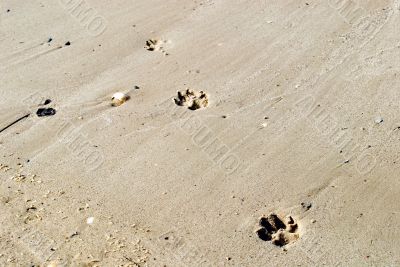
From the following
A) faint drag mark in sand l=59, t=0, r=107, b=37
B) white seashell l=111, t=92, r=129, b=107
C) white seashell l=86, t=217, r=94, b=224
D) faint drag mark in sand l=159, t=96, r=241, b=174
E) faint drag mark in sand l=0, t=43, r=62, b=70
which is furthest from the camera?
faint drag mark in sand l=59, t=0, r=107, b=37

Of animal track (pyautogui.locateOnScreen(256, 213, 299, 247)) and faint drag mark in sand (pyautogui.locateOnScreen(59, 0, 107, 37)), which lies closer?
animal track (pyautogui.locateOnScreen(256, 213, 299, 247))

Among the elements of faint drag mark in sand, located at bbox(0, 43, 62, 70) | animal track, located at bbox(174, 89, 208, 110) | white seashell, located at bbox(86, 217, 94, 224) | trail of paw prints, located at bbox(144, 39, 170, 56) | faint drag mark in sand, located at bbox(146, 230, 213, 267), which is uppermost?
trail of paw prints, located at bbox(144, 39, 170, 56)

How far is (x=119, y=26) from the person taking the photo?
19.7 ft

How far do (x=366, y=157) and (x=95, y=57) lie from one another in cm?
278

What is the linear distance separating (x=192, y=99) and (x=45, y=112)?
1.31 metres

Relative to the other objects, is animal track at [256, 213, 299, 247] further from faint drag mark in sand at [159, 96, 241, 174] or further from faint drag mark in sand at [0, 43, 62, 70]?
faint drag mark in sand at [0, 43, 62, 70]

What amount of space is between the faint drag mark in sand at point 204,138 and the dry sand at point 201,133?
1 centimetres

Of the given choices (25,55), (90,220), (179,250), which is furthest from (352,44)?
(25,55)

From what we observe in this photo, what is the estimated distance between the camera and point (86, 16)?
6.11 meters

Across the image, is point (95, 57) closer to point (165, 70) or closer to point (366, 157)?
point (165, 70)

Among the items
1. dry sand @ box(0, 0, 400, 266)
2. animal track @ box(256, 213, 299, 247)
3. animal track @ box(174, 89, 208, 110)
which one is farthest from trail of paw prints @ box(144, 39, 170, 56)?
animal track @ box(256, 213, 299, 247)

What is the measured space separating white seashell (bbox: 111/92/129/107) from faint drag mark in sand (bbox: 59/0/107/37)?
1048mm

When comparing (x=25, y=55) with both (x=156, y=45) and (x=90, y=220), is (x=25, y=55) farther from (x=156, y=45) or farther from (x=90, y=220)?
(x=90, y=220)

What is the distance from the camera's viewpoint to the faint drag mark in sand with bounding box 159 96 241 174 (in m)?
4.54
